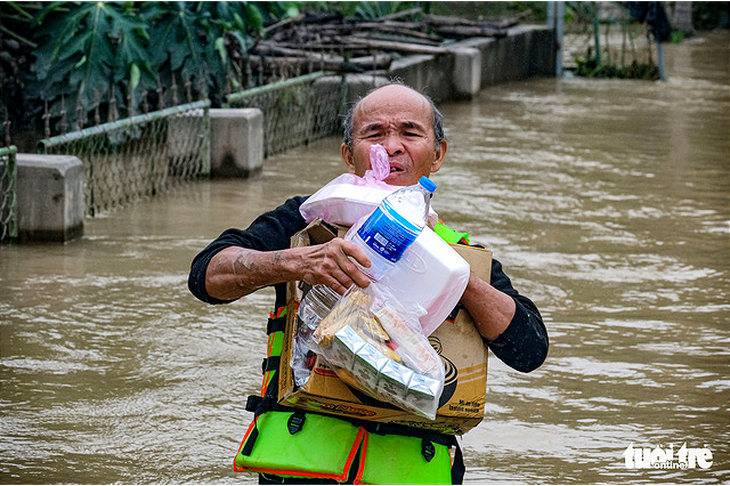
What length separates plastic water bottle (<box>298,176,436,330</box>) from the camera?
2.38m

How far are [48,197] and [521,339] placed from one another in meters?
5.18

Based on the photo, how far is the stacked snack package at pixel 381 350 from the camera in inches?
92.5

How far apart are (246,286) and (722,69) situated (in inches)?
779

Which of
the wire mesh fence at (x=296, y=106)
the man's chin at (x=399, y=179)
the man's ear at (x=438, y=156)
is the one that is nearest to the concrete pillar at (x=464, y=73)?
the wire mesh fence at (x=296, y=106)

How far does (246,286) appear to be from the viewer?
8.68ft

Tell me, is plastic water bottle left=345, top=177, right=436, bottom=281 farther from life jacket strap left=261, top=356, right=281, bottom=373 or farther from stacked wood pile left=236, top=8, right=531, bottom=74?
stacked wood pile left=236, top=8, right=531, bottom=74

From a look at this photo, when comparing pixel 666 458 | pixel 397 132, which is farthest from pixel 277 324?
pixel 666 458

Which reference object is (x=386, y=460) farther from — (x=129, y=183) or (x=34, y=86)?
(x=34, y=86)

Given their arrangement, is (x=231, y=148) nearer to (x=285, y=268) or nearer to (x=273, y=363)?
(x=273, y=363)

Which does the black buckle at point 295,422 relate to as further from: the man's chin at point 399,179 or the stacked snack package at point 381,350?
the man's chin at point 399,179

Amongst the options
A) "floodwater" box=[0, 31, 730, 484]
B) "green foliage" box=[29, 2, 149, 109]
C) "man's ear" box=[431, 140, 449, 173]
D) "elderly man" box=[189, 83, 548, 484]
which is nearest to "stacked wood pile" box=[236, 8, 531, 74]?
"green foliage" box=[29, 2, 149, 109]

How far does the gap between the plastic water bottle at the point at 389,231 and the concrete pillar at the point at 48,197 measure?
5140 millimetres

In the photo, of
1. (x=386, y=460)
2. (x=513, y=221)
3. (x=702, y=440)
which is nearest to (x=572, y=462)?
(x=702, y=440)

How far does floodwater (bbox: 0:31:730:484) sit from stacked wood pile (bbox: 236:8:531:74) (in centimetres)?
161
